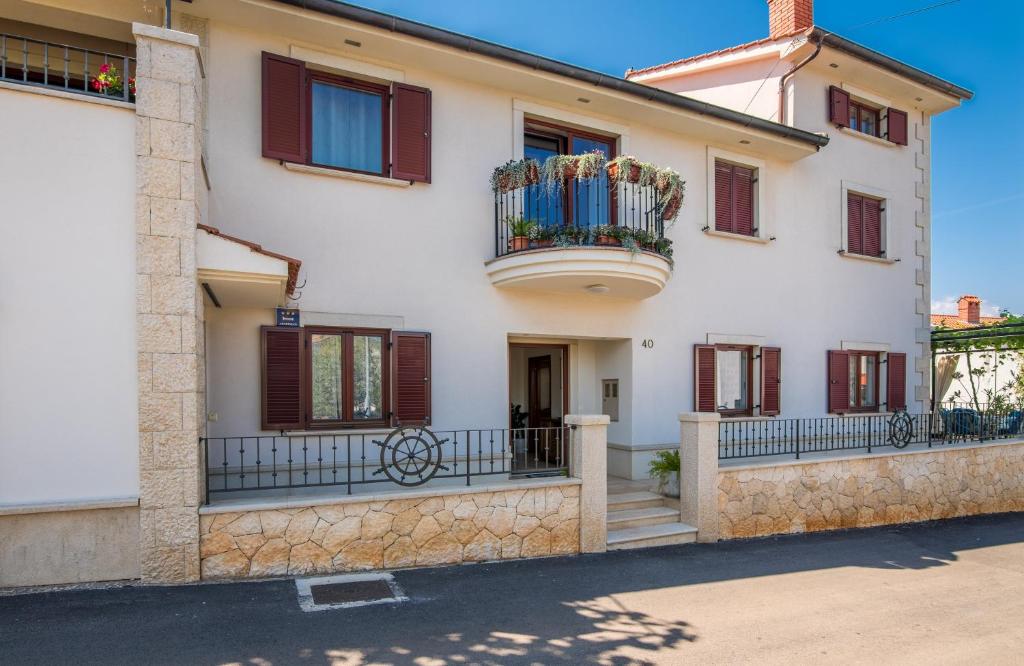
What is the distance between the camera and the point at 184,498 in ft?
18.6

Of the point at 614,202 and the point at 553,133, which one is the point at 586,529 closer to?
the point at 614,202

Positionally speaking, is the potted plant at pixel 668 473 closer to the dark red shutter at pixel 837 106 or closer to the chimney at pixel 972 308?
the dark red shutter at pixel 837 106

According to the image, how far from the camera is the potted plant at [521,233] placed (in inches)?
339

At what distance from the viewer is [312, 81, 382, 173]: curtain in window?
26.2 feet

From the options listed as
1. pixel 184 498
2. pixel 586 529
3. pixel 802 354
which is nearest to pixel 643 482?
pixel 586 529

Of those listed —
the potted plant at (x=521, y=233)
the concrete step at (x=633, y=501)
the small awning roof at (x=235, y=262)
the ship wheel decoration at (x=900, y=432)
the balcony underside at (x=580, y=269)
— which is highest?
the potted plant at (x=521, y=233)

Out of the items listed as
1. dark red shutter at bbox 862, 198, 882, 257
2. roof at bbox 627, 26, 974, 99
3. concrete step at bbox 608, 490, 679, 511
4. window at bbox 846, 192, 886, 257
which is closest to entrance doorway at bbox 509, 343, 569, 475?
concrete step at bbox 608, 490, 679, 511

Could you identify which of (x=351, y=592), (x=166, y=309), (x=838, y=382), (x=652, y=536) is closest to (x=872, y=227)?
(x=838, y=382)

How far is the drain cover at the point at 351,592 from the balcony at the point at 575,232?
4.36 m

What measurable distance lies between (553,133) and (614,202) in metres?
1.45

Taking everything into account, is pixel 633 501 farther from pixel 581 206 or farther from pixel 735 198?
pixel 735 198

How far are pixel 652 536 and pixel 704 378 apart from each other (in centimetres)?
367

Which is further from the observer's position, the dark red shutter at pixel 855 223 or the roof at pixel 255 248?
the dark red shutter at pixel 855 223

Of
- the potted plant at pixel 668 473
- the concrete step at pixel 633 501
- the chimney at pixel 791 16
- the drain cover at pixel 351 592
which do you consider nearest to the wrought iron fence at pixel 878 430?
the potted plant at pixel 668 473
